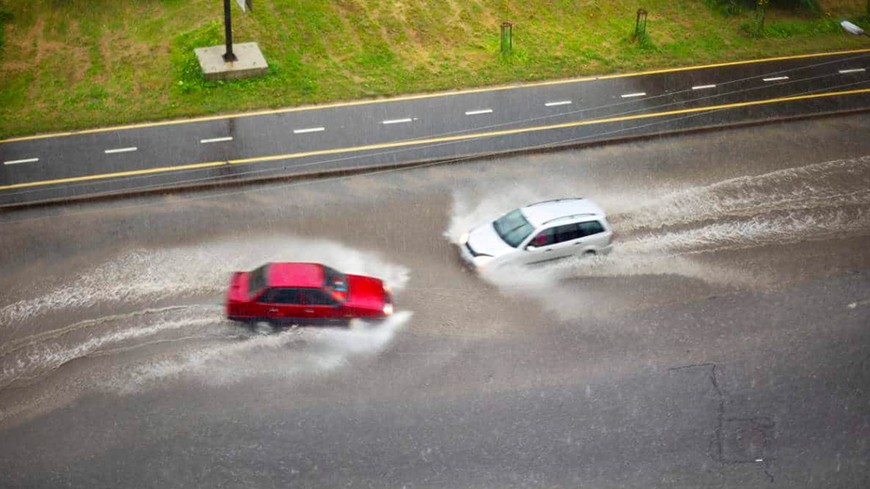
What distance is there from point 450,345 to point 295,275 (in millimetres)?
3894

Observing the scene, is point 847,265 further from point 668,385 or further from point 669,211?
point 668,385

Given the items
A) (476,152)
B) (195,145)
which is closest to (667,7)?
(476,152)

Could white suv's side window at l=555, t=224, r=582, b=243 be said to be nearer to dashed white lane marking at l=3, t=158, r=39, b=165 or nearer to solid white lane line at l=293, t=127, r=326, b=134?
solid white lane line at l=293, t=127, r=326, b=134

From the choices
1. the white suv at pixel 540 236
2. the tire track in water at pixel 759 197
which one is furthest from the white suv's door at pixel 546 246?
the tire track in water at pixel 759 197

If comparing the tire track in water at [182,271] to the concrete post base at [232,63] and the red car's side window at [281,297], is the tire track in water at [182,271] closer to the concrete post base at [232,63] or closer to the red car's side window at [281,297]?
the red car's side window at [281,297]

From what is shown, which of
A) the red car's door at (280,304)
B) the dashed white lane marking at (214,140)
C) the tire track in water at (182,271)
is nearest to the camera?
the red car's door at (280,304)

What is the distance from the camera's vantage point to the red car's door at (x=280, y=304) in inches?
702

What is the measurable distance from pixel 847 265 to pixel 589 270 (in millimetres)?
6785

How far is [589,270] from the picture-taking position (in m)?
20.2

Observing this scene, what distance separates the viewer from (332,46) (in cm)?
2977

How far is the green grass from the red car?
1005 centimetres

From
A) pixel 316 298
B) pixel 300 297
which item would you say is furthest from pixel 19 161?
pixel 316 298

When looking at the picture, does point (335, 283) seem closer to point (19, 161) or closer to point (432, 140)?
point (432, 140)

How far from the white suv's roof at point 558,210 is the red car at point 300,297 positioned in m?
4.46
